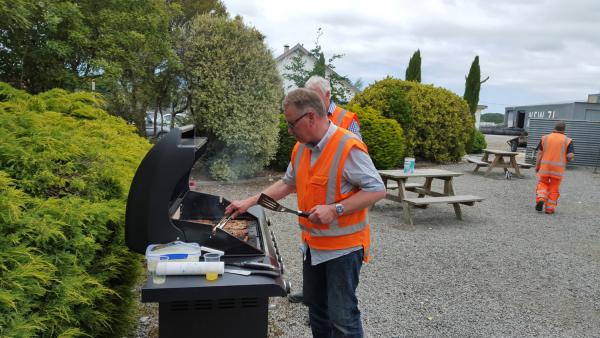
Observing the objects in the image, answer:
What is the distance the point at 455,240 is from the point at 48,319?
541 centimetres

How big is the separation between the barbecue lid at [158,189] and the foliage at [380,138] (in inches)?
354

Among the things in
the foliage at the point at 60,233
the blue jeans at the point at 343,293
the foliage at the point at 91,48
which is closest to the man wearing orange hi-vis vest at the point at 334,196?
the blue jeans at the point at 343,293

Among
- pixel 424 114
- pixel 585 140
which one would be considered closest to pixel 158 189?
pixel 424 114

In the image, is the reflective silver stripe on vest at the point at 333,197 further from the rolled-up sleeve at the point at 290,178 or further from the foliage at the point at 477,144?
the foliage at the point at 477,144

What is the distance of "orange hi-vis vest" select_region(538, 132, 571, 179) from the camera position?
803cm

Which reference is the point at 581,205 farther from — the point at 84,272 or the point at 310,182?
the point at 84,272

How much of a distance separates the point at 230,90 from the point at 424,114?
646cm

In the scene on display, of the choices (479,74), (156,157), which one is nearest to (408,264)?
(156,157)

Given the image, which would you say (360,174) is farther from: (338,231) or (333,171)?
(338,231)

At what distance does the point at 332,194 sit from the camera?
7.57 ft

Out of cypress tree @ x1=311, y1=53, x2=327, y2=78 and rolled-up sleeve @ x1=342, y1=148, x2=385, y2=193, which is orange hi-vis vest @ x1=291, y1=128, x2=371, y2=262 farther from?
cypress tree @ x1=311, y1=53, x2=327, y2=78

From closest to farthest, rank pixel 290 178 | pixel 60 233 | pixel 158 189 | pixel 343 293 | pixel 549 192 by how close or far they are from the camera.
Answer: pixel 60 233 → pixel 158 189 → pixel 343 293 → pixel 290 178 → pixel 549 192

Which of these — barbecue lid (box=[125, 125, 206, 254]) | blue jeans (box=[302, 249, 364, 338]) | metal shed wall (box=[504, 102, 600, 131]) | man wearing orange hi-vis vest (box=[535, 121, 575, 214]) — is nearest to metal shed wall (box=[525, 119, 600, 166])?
metal shed wall (box=[504, 102, 600, 131])

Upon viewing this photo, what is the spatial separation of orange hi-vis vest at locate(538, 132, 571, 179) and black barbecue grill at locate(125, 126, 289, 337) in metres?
7.38
